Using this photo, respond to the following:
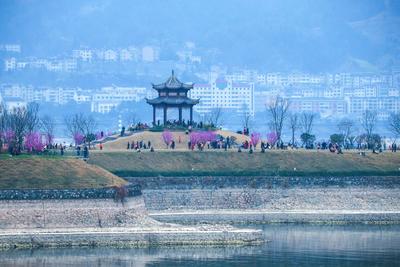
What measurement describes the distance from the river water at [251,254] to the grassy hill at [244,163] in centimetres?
1753

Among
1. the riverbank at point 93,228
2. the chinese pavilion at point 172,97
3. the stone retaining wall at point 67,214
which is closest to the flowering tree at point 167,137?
the chinese pavilion at point 172,97

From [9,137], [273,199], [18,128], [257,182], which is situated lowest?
[273,199]

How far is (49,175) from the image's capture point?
3305 inches

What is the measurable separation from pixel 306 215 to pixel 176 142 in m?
21.5

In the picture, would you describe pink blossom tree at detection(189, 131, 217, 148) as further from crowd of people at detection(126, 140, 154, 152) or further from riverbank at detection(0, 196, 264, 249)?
riverbank at detection(0, 196, 264, 249)

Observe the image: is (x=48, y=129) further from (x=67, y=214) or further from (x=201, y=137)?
(x=67, y=214)

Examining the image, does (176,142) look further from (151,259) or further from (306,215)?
(151,259)

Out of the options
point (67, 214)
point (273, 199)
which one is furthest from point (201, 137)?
point (67, 214)

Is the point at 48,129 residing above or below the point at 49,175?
above

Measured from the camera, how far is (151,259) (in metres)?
72.7

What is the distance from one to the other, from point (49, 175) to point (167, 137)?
2911cm

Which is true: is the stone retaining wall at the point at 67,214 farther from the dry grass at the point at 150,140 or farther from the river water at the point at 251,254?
the dry grass at the point at 150,140

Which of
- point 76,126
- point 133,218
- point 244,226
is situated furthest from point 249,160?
point 76,126

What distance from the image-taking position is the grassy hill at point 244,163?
99.7 metres
